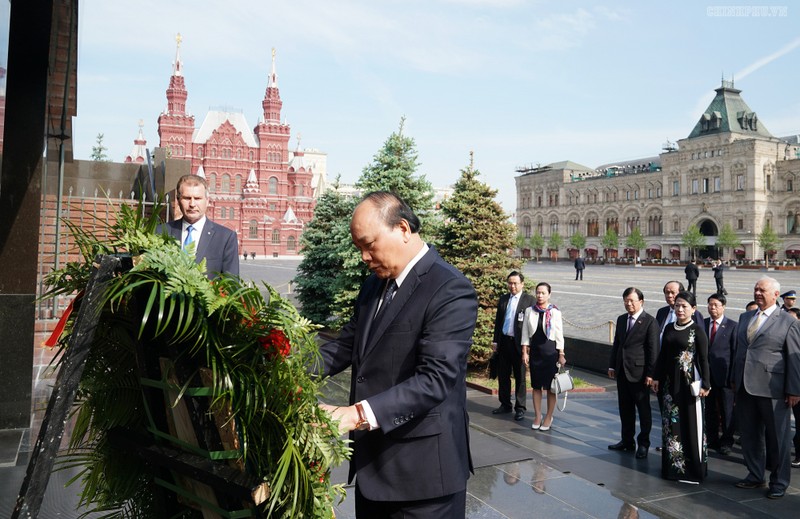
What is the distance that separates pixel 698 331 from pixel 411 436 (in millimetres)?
4617

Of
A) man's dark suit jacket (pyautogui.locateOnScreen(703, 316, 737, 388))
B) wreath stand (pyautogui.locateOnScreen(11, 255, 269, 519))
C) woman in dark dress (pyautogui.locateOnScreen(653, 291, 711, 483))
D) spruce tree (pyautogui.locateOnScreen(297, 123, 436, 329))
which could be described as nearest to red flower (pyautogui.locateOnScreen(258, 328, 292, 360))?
wreath stand (pyautogui.locateOnScreen(11, 255, 269, 519))

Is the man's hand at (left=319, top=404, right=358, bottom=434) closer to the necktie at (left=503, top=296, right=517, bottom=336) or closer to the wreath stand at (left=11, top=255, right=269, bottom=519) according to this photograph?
the wreath stand at (left=11, top=255, right=269, bottom=519)

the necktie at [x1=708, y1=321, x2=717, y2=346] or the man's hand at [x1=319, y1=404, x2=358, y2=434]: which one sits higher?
the man's hand at [x1=319, y1=404, x2=358, y2=434]

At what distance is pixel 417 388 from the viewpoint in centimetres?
233

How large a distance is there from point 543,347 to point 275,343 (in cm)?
628

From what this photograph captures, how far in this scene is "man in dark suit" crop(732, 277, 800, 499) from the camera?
5594 mm

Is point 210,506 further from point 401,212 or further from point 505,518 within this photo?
point 505,518

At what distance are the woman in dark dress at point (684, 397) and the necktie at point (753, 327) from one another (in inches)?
16.2

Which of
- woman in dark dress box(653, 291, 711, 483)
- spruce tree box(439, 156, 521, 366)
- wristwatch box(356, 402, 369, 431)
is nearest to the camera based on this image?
wristwatch box(356, 402, 369, 431)

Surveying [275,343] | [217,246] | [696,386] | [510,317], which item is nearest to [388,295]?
[275,343]

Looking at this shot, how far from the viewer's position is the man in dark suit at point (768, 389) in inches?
220

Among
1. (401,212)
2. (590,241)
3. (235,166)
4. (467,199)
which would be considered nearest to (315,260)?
(467,199)

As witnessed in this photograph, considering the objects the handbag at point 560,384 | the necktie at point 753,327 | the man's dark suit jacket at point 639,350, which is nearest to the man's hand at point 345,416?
the necktie at point 753,327

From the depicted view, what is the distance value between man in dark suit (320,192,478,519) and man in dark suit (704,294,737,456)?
5675 millimetres
